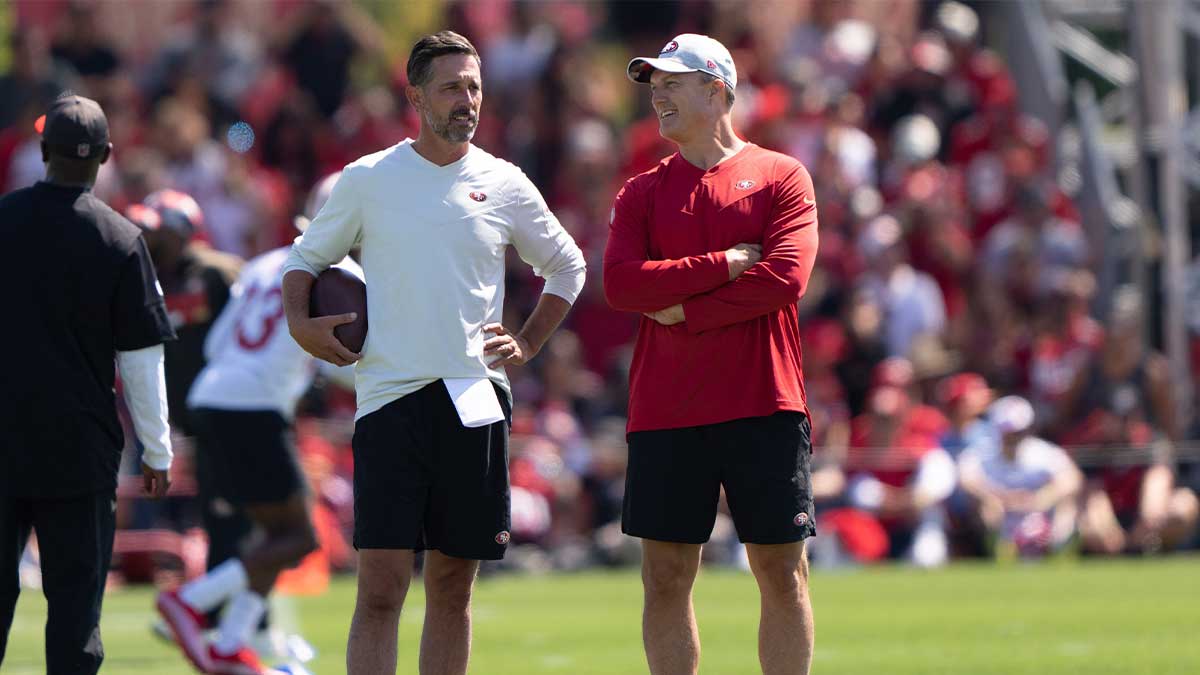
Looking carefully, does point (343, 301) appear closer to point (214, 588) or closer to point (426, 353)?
point (426, 353)

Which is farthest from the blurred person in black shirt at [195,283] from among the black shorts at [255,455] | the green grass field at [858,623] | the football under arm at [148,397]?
the football under arm at [148,397]

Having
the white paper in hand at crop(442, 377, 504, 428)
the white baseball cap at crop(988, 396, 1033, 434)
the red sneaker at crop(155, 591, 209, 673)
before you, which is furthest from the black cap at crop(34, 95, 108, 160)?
the white baseball cap at crop(988, 396, 1033, 434)

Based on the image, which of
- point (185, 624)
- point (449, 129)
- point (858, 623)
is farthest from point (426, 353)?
point (858, 623)

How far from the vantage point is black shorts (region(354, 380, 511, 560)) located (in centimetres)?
726

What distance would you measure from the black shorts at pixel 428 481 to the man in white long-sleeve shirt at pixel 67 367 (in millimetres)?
973

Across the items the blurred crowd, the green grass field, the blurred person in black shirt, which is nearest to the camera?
the green grass field

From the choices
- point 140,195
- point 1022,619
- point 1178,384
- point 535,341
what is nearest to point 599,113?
point 140,195

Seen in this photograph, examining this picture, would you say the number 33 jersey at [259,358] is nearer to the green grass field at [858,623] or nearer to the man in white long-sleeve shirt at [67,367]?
the green grass field at [858,623]

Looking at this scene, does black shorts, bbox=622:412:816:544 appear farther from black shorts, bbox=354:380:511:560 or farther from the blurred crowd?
the blurred crowd

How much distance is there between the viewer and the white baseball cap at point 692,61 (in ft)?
24.9

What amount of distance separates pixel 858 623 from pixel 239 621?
4.27 meters

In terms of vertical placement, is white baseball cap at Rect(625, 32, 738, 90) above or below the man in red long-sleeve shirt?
above

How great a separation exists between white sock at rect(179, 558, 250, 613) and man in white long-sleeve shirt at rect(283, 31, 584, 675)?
12.1ft

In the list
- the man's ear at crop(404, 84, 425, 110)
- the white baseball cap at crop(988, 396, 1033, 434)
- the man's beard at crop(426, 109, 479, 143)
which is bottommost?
the white baseball cap at crop(988, 396, 1033, 434)
